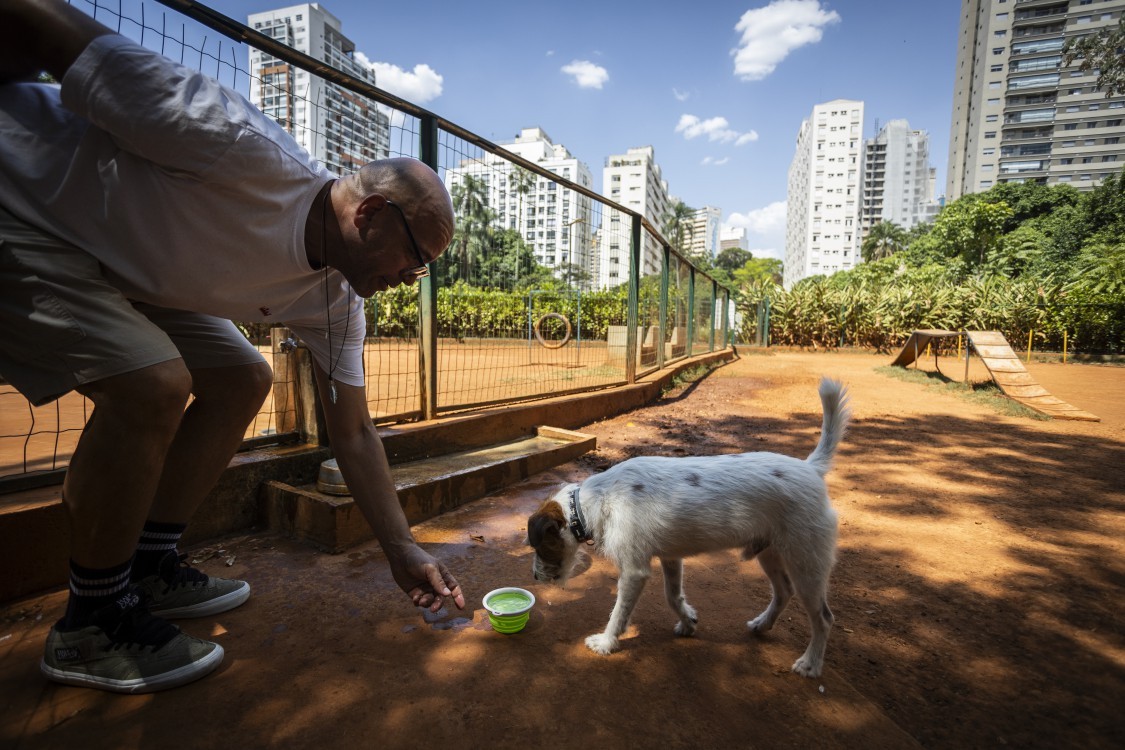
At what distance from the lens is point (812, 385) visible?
11422mm

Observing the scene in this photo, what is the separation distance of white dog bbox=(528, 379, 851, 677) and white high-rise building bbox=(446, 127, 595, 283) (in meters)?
3.08

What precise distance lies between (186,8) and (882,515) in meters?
5.45

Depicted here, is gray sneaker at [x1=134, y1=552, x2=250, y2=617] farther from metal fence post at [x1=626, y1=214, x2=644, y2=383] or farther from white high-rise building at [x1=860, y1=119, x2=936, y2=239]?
white high-rise building at [x1=860, y1=119, x2=936, y2=239]

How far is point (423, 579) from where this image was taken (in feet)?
6.49

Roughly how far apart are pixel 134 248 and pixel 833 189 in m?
135

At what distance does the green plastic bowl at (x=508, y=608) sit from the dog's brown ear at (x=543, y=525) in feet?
0.87

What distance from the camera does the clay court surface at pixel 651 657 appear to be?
1725mm

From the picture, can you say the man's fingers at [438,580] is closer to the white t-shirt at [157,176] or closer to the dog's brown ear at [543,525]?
the dog's brown ear at [543,525]

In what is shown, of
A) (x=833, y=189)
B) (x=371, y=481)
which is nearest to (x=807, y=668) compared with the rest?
(x=371, y=481)

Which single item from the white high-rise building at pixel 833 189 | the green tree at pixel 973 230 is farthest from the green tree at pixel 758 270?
the green tree at pixel 973 230

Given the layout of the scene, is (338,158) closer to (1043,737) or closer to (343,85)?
(343,85)

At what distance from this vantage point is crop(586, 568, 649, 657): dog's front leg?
2236 mm

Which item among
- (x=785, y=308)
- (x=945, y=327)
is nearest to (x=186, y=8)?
(x=785, y=308)

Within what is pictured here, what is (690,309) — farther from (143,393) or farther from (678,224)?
(678,224)
